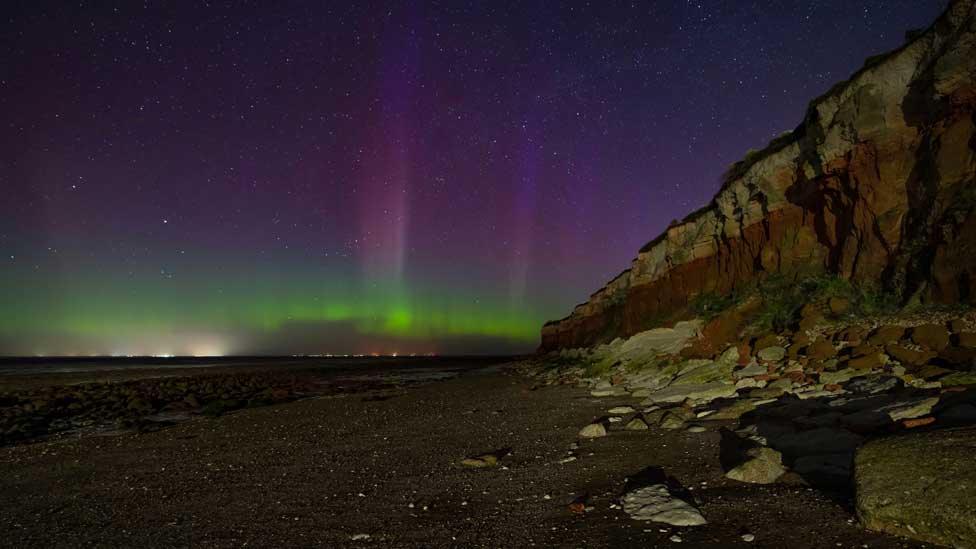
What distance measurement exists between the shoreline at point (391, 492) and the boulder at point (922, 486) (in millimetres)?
212

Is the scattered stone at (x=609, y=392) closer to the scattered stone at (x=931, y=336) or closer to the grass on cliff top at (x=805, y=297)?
the grass on cliff top at (x=805, y=297)

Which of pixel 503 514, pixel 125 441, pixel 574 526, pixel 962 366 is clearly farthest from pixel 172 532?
pixel 962 366

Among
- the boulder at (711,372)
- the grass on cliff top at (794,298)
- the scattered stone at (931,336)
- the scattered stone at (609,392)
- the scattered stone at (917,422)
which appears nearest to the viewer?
the scattered stone at (917,422)

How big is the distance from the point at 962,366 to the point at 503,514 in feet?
31.6

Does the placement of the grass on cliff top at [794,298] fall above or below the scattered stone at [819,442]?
above

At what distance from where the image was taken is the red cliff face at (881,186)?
13492mm

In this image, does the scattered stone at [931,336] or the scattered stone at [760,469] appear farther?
the scattered stone at [931,336]

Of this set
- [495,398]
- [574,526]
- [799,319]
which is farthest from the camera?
[495,398]

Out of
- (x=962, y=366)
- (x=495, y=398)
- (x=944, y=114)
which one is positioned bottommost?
(x=495, y=398)

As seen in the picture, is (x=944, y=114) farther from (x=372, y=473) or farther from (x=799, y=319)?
(x=372, y=473)

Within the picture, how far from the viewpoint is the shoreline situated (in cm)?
520

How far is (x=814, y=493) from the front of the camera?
550cm

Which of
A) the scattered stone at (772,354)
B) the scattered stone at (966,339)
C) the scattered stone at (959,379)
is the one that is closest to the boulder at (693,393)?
the scattered stone at (772,354)

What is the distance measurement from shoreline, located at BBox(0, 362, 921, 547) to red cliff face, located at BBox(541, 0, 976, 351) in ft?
35.9
